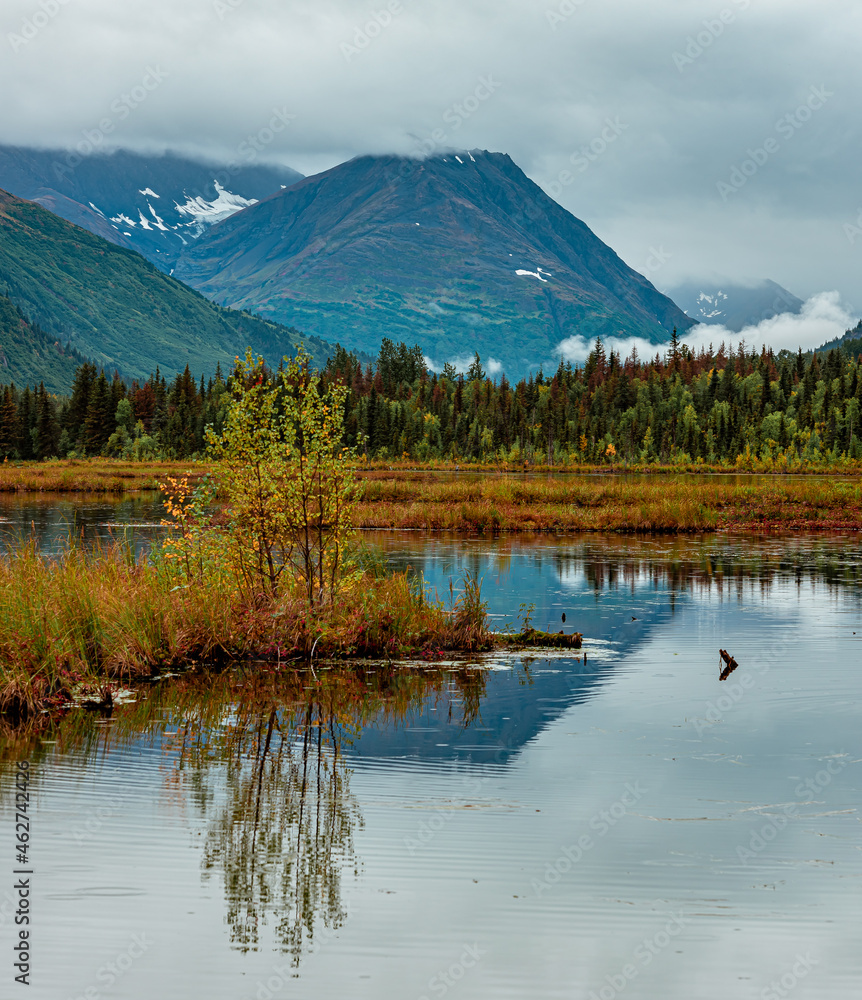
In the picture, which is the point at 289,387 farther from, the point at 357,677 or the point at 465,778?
the point at 465,778

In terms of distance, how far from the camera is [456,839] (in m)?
10.5

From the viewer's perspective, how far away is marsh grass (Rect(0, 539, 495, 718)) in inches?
611

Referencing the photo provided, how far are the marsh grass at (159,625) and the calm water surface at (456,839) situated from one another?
962 millimetres

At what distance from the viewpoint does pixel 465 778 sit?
12.6m

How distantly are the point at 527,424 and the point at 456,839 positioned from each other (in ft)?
593

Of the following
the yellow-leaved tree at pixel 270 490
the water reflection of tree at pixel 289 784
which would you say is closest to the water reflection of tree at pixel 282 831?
the water reflection of tree at pixel 289 784

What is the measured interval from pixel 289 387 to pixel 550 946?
42.5 feet

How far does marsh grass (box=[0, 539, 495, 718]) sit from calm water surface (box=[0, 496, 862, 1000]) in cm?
96

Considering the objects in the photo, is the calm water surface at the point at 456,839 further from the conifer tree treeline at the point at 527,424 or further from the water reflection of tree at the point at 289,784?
the conifer tree treeline at the point at 527,424

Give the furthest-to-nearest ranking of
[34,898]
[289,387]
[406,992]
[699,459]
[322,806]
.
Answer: [699,459]
[289,387]
[322,806]
[34,898]
[406,992]

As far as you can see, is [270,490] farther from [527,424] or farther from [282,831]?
[527,424]

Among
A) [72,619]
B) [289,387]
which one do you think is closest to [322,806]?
[72,619]

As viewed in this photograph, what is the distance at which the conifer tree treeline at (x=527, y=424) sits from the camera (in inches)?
6127

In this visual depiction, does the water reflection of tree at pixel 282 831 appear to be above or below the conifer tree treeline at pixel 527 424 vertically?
below
